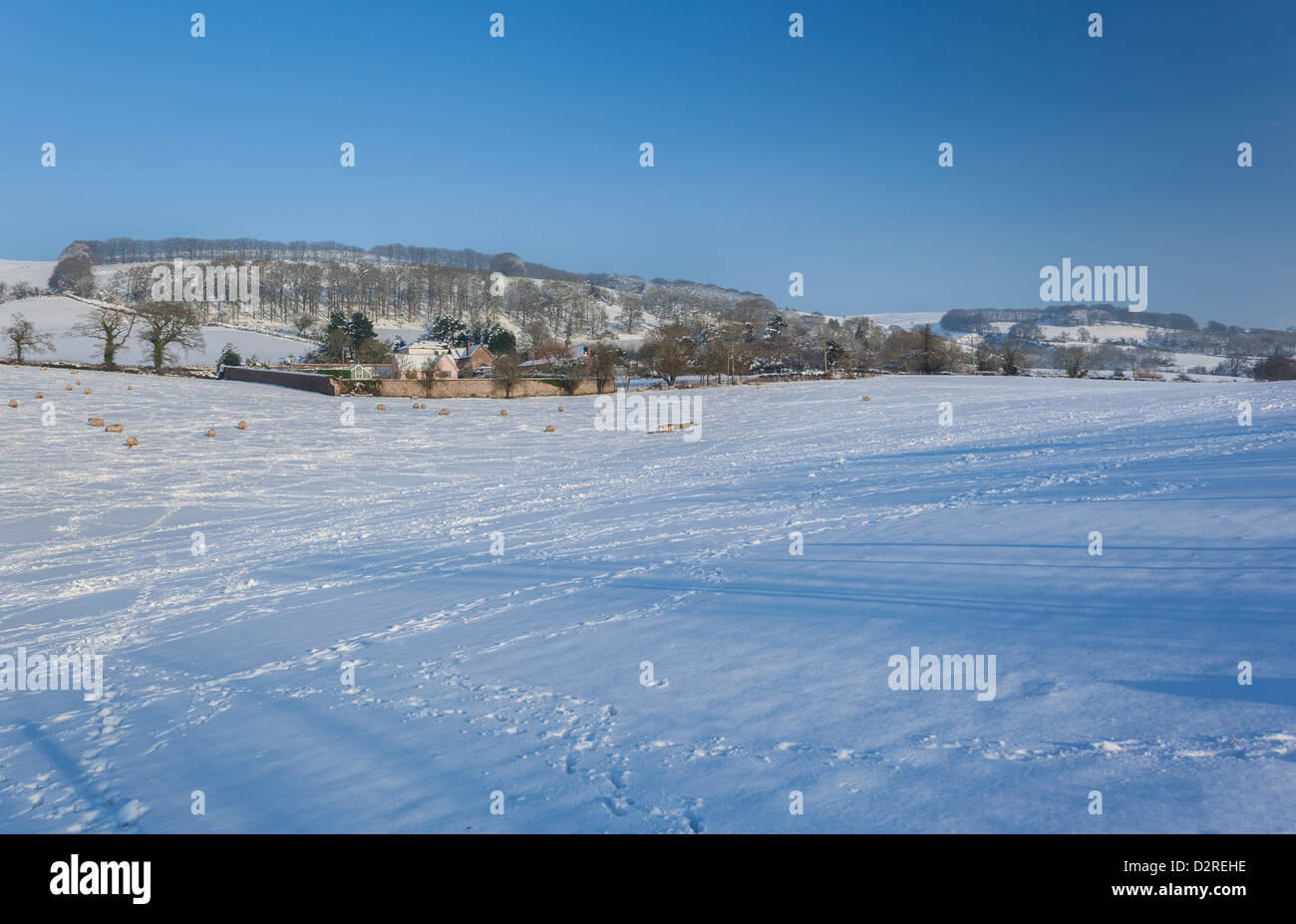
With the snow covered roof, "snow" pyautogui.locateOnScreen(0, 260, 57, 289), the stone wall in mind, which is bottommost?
the stone wall

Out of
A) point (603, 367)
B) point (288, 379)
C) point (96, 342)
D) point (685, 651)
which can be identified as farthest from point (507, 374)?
point (96, 342)

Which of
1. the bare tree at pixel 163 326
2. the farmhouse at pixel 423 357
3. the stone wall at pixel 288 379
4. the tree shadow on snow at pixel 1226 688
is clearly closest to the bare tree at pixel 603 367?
the farmhouse at pixel 423 357

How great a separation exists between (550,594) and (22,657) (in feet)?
20.8

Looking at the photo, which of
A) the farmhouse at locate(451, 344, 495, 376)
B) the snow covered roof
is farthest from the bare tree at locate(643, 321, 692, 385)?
the snow covered roof

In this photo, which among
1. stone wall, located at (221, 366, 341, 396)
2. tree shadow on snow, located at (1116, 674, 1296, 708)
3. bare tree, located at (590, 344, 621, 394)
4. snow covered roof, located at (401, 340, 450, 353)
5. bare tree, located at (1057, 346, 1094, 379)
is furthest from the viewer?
snow covered roof, located at (401, 340, 450, 353)

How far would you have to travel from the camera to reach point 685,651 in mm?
7195

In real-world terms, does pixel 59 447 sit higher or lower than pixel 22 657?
higher

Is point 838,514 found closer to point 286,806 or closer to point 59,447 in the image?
point 286,806

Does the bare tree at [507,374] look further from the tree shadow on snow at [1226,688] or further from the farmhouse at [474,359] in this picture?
the tree shadow on snow at [1226,688]

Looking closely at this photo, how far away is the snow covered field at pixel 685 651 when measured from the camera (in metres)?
4.58

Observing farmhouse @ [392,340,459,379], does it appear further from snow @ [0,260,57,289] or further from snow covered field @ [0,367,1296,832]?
snow @ [0,260,57,289]

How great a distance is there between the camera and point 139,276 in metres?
145

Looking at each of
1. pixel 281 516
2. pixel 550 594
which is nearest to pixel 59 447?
pixel 281 516

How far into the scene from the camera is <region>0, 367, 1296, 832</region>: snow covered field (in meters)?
4.58
